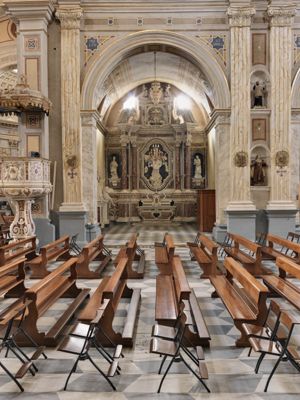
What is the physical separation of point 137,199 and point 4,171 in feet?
36.7

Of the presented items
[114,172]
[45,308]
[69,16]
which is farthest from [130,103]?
[45,308]

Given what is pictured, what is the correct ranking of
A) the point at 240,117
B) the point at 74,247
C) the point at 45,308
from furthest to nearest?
the point at 240,117 < the point at 74,247 < the point at 45,308

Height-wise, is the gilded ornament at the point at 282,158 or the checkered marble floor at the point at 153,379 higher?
the gilded ornament at the point at 282,158

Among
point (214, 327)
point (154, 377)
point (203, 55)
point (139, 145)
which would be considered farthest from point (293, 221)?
point (139, 145)

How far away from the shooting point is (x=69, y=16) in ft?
38.0

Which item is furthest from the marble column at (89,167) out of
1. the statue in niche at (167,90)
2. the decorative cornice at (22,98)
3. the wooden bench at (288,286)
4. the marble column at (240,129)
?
the statue in niche at (167,90)

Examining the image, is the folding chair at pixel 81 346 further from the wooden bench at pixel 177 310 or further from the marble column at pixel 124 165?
the marble column at pixel 124 165

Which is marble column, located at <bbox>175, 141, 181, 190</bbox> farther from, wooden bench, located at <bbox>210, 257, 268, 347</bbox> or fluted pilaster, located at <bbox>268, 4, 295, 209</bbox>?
wooden bench, located at <bbox>210, 257, 268, 347</bbox>

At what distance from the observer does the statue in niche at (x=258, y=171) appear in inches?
477

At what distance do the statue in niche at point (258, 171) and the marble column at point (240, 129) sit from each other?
0.43 meters

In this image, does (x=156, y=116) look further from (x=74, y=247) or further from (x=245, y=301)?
(x=245, y=301)

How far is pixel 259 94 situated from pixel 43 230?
6996mm

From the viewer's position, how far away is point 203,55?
39.2 ft

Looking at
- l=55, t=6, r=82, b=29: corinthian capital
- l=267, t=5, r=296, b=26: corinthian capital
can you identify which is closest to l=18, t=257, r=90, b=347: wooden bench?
l=55, t=6, r=82, b=29: corinthian capital
